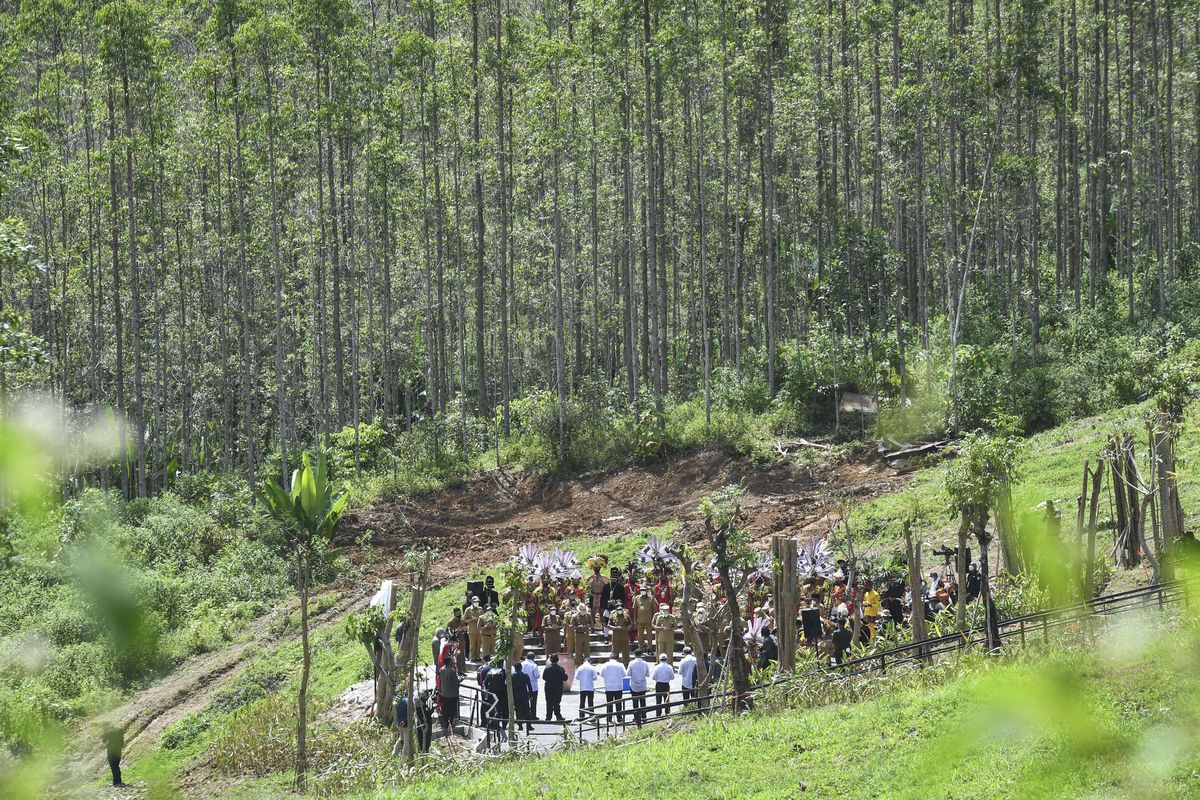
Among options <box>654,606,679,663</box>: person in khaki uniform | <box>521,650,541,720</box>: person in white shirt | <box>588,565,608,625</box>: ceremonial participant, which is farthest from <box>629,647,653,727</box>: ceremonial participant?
<box>588,565,608,625</box>: ceremonial participant

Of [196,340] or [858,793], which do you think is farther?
[196,340]

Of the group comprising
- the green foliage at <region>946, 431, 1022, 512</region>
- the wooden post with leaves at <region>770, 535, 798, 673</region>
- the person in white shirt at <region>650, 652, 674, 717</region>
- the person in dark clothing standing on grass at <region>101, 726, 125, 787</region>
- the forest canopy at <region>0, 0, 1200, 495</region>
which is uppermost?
the forest canopy at <region>0, 0, 1200, 495</region>

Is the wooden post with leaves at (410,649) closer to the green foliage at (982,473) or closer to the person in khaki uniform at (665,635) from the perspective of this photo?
the person in khaki uniform at (665,635)

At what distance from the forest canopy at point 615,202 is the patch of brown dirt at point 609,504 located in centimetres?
195

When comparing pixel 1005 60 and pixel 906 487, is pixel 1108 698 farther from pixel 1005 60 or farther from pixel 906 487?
pixel 1005 60

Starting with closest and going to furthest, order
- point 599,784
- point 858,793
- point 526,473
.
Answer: point 858,793 → point 599,784 → point 526,473

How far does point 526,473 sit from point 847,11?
2140 centimetres

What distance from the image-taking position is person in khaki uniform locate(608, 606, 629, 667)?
18.2m

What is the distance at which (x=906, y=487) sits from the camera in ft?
84.9

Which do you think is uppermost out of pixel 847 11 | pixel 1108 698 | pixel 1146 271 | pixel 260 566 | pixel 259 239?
pixel 847 11

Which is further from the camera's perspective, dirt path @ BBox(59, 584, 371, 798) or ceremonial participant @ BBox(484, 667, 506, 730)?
dirt path @ BBox(59, 584, 371, 798)

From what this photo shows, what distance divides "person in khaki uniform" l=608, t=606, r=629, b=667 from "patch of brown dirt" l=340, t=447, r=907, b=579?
712 cm

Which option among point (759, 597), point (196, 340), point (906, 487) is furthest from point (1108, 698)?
point (196, 340)

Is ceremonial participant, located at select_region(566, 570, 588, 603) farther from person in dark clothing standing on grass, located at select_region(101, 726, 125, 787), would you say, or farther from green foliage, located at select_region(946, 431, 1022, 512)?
green foliage, located at select_region(946, 431, 1022, 512)
